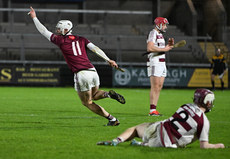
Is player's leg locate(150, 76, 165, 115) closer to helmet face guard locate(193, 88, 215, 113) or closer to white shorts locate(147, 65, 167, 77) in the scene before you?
white shorts locate(147, 65, 167, 77)

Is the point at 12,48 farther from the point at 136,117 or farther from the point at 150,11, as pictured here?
the point at 136,117

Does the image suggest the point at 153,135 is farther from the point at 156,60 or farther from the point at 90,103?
the point at 156,60

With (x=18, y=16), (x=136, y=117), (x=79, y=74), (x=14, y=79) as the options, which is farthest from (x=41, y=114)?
(x=18, y=16)

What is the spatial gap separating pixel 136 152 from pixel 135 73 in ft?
71.1

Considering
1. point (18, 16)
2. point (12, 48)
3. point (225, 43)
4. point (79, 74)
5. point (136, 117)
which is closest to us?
point (79, 74)

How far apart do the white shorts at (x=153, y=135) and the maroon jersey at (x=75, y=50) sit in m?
3.00

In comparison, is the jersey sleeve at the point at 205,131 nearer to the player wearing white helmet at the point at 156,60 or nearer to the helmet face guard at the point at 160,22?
the player wearing white helmet at the point at 156,60

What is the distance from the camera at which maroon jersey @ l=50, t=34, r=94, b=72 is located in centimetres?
944

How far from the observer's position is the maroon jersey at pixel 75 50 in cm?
944

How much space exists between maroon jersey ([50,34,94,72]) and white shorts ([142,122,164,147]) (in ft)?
9.83

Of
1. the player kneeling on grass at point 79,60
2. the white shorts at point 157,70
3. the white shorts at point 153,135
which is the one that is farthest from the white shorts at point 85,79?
the white shorts at point 157,70

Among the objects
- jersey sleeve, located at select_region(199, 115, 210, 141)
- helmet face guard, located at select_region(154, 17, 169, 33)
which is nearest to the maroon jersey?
helmet face guard, located at select_region(154, 17, 169, 33)

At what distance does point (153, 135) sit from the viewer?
6742 millimetres

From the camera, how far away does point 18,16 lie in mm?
37750
